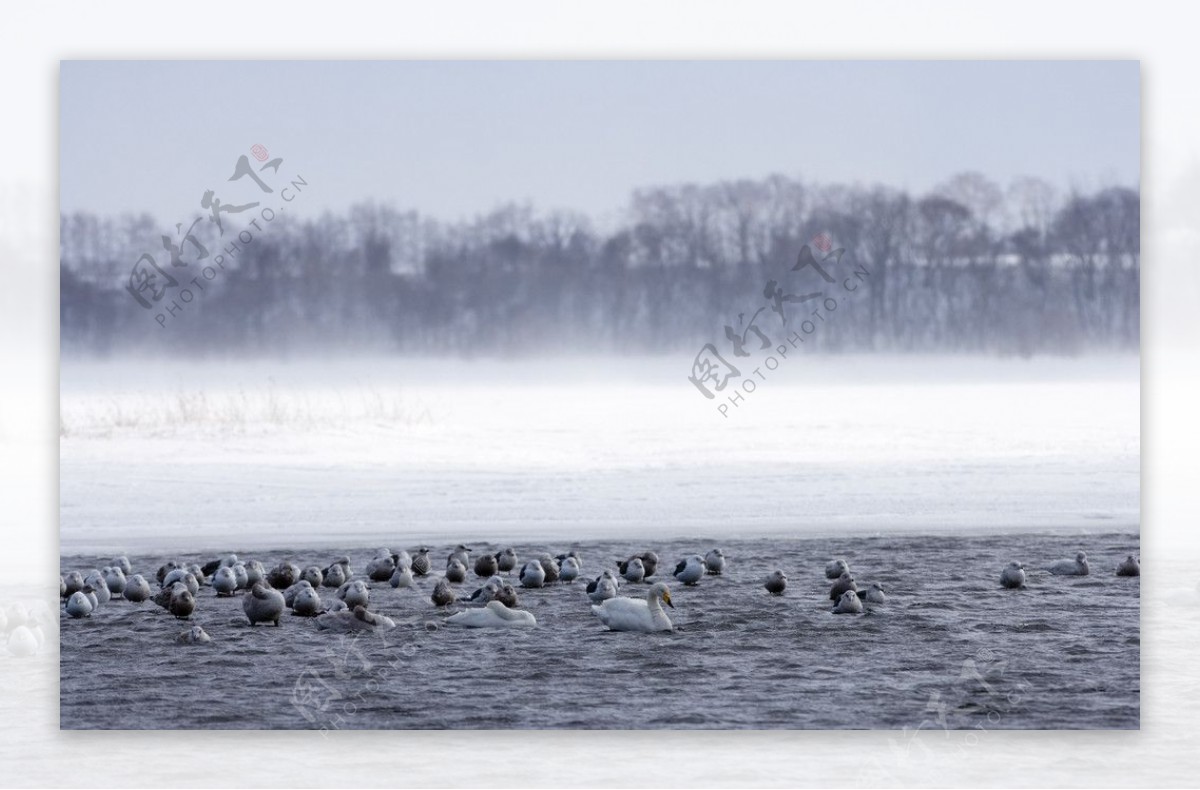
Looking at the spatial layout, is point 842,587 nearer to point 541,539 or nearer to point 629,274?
point 541,539

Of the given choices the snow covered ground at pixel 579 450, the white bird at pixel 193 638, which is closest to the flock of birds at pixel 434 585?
the white bird at pixel 193 638

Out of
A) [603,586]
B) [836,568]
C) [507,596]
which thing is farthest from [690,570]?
[507,596]

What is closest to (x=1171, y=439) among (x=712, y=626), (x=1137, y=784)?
(x=1137, y=784)

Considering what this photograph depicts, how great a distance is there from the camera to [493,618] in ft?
26.4

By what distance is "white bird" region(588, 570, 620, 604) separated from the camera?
26.6ft

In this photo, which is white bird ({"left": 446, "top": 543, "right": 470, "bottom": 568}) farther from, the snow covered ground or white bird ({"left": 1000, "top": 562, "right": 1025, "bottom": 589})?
white bird ({"left": 1000, "top": 562, "right": 1025, "bottom": 589})

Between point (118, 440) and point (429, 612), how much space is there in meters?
1.64

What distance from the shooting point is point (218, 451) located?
8.13 meters

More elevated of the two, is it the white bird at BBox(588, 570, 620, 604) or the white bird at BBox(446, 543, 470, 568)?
the white bird at BBox(446, 543, 470, 568)

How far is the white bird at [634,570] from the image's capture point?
26.7 ft

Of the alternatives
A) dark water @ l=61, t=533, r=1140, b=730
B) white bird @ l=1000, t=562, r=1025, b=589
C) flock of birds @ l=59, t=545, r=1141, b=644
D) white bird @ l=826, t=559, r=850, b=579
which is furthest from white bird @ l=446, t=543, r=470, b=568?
white bird @ l=1000, t=562, r=1025, b=589

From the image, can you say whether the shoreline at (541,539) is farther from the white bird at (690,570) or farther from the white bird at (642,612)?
the white bird at (642,612)

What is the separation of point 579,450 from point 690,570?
0.76 m

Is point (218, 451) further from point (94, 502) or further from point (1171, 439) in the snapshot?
point (1171, 439)
